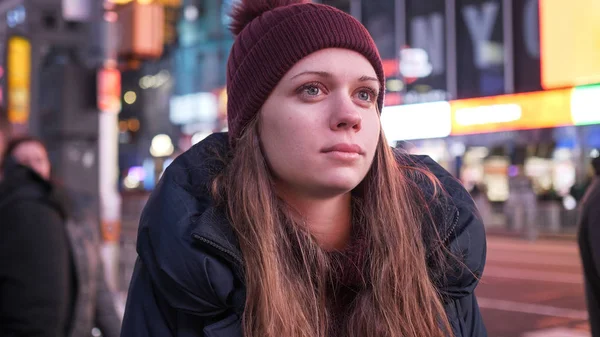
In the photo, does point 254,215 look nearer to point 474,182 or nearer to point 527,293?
point 527,293

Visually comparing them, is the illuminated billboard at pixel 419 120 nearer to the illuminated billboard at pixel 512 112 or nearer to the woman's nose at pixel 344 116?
the illuminated billboard at pixel 512 112

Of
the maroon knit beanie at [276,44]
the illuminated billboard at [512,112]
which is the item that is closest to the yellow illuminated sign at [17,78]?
the maroon knit beanie at [276,44]

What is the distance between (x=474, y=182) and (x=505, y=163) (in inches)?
73.8

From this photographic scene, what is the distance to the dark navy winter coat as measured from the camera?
1.62m

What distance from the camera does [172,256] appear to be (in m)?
1.63

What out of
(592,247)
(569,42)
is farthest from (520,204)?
(592,247)

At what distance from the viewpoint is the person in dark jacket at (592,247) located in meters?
2.79

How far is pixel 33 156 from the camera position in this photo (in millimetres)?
3938

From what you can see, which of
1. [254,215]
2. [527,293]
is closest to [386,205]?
[254,215]

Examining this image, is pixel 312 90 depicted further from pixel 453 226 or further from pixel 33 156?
pixel 33 156

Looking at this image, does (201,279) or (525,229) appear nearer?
(201,279)

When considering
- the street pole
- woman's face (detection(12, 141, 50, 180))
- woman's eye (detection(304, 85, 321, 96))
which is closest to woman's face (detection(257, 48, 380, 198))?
woman's eye (detection(304, 85, 321, 96))

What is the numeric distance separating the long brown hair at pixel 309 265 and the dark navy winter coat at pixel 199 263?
4 cm

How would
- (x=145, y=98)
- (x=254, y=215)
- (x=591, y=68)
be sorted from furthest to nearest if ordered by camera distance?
(x=145, y=98) < (x=591, y=68) < (x=254, y=215)
